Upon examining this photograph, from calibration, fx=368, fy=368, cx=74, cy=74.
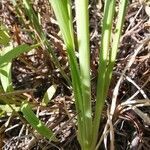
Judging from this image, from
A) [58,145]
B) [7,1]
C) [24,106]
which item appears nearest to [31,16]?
[24,106]

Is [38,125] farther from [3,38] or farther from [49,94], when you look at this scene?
[3,38]

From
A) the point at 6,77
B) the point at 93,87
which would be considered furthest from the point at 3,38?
the point at 93,87

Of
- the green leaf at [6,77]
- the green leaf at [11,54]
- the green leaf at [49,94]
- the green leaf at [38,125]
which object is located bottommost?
the green leaf at [38,125]

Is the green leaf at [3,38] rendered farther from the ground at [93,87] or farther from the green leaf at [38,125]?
the green leaf at [38,125]

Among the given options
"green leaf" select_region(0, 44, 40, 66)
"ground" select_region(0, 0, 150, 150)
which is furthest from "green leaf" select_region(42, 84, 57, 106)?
"green leaf" select_region(0, 44, 40, 66)

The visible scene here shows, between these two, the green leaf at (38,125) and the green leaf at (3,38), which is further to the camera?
the green leaf at (3,38)

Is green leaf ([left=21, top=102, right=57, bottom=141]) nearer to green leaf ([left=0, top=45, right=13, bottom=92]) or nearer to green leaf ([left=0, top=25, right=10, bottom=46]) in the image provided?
green leaf ([left=0, top=45, right=13, bottom=92])

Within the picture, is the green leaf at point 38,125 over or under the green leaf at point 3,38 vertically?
under

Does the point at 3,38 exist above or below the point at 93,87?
above

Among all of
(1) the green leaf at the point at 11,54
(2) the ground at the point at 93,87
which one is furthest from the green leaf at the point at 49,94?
(1) the green leaf at the point at 11,54

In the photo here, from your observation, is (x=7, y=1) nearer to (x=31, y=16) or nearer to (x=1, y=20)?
(x=1, y=20)

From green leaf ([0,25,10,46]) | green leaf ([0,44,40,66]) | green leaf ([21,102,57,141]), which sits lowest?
green leaf ([21,102,57,141])
